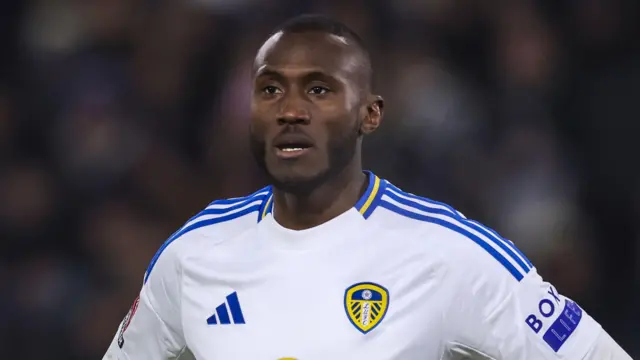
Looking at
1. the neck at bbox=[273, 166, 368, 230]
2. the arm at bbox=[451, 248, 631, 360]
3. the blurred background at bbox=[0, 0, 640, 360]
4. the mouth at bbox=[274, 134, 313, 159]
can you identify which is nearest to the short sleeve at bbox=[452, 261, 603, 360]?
the arm at bbox=[451, 248, 631, 360]

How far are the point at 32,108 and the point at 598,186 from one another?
249cm

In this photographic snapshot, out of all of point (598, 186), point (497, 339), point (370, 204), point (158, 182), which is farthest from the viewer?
point (158, 182)

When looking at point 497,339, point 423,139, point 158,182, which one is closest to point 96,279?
point 158,182

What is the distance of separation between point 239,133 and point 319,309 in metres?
2.26

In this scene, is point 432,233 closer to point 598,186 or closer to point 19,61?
point 598,186

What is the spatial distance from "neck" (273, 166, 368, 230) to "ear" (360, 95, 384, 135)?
0.10 metres

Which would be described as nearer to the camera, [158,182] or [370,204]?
[370,204]

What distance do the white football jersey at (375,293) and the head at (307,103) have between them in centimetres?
17

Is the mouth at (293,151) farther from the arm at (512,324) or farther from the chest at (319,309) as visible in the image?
the arm at (512,324)

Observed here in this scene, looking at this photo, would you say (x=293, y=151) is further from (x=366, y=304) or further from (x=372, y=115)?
(x=366, y=304)

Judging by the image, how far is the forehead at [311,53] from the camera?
2.54 meters

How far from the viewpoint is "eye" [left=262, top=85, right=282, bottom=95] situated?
2.57 meters

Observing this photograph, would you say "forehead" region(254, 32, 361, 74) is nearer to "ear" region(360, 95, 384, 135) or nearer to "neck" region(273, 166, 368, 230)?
"ear" region(360, 95, 384, 135)

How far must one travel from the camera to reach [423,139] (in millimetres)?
4602
